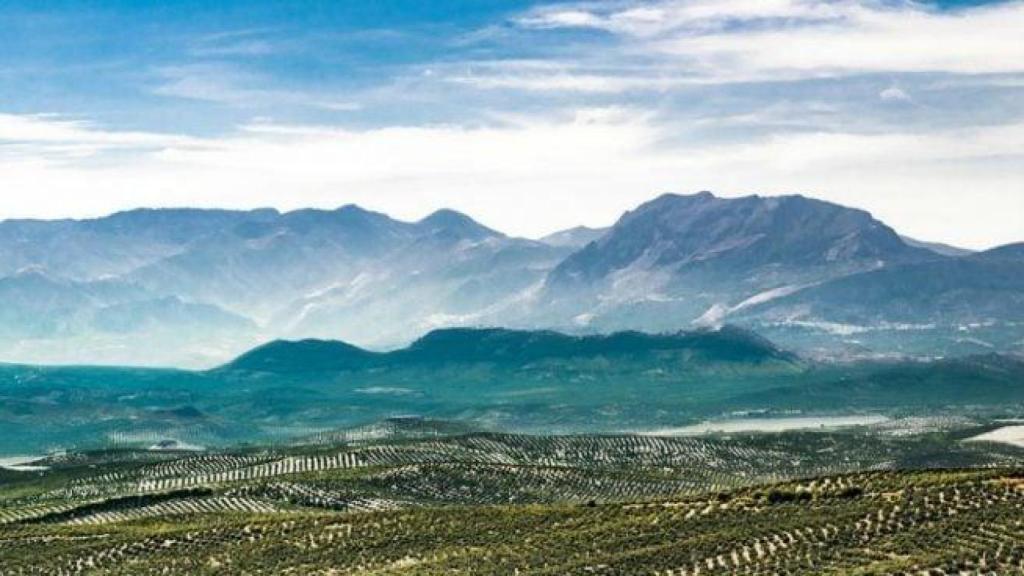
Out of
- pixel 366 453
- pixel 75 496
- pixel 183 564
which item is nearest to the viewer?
pixel 183 564

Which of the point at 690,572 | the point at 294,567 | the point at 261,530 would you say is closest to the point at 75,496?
the point at 261,530

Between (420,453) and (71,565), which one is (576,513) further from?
(420,453)

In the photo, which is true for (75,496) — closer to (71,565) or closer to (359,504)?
(359,504)

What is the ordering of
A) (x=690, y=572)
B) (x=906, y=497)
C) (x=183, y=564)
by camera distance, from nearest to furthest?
1. (x=690, y=572)
2. (x=906, y=497)
3. (x=183, y=564)

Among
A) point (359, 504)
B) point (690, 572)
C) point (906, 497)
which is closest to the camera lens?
point (690, 572)

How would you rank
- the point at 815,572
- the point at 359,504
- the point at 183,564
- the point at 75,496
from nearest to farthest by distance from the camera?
the point at 815,572
the point at 183,564
the point at 359,504
the point at 75,496

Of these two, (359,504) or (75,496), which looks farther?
(75,496)

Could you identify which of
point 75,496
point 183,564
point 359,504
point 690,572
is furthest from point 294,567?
point 75,496

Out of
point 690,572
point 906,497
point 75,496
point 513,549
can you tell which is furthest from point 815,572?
point 75,496

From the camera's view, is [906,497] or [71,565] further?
[71,565]
